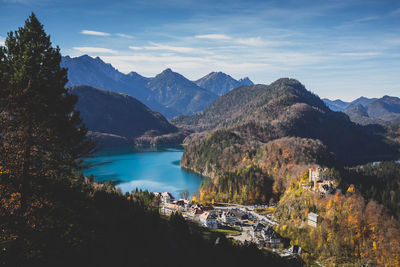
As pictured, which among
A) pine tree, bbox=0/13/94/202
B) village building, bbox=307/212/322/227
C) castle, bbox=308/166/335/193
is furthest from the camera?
castle, bbox=308/166/335/193

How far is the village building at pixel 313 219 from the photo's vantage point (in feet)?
226

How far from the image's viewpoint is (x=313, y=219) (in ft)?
228

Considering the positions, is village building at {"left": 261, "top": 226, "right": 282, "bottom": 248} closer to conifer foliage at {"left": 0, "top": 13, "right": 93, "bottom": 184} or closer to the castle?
the castle

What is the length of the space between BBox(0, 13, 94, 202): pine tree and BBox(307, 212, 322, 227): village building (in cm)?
6253

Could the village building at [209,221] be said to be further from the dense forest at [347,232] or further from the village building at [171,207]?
the dense forest at [347,232]

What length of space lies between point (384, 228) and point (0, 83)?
7097 centimetres

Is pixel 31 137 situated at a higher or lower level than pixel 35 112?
lower

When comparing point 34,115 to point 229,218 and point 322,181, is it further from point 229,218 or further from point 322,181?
point 322,181

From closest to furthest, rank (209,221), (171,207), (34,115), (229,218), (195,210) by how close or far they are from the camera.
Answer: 1. (34,115)
2. (209,221)
3. (229,218)
4. (195,210)
5. (171,207)

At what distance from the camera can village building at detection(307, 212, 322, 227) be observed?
6881 centimetres

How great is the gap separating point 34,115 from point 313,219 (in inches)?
2614

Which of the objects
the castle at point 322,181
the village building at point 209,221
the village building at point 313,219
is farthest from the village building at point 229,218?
the castle at point 322,181

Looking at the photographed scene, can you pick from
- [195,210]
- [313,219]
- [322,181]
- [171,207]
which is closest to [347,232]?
[313,219]

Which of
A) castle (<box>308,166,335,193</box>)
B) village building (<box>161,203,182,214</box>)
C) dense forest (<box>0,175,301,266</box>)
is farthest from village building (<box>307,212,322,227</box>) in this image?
village building (<box>161,203,182,214</box>)
